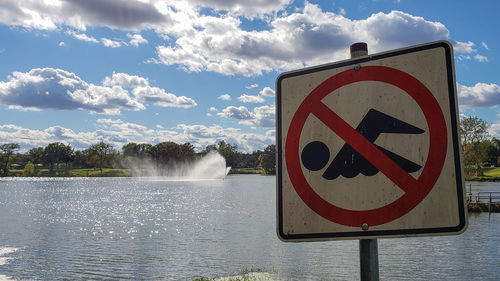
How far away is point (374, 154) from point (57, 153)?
204849 mm

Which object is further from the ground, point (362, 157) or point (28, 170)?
point (28, 170)

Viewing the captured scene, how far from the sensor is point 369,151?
1.82 meters

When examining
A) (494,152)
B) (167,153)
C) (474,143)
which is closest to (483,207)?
(474,143)

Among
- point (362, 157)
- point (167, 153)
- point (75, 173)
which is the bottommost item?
point (362, 157)

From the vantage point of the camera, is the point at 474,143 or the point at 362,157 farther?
the point at 474,143

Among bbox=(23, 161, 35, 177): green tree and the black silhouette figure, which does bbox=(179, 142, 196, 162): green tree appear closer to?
bbox=(23, 161, 35, 177): green tree

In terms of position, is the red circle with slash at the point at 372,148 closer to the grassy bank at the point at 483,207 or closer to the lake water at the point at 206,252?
the lake water at the point at 206,252

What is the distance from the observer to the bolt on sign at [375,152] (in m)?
1.73

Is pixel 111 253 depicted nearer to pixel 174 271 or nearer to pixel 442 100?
pixel 174 271

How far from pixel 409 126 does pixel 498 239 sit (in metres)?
32.7

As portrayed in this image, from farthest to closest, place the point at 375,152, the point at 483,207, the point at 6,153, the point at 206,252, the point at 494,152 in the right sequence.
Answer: the point at 6,153
the point at 494,152
the point at 483,207
the point at 206,252
the point at 375,152

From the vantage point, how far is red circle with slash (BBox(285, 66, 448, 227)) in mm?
1742

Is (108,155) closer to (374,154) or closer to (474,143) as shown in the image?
(474,143)

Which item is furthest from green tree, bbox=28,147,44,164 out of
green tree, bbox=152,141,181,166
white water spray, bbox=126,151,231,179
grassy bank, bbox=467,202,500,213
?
grassy bank, bbox=467,202,500,213
